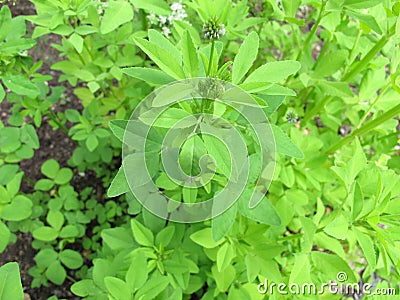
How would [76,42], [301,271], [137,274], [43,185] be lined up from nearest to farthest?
[137,274] < [301,271] < [76,42] < [43,185]

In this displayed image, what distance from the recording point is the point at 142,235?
153cm

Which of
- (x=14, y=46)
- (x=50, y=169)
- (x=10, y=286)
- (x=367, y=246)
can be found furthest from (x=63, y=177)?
(x=367, y=246)

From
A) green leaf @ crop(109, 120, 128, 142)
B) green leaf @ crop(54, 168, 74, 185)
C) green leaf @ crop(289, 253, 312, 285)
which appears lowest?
green leaf @ crop(54, 168, 74, 185)

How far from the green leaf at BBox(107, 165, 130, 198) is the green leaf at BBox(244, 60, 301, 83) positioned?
0.43 meters

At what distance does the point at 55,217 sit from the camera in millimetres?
1976

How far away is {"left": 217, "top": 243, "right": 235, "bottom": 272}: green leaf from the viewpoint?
1443 mm

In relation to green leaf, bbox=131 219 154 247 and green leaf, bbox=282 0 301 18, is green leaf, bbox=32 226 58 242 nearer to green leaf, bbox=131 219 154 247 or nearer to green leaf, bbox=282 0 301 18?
green leaf, bbox=131 219 154 247


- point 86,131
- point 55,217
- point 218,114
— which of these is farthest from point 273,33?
point 55,217

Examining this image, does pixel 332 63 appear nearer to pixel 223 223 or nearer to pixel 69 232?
pixel 223 223

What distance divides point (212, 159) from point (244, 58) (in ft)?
1.01

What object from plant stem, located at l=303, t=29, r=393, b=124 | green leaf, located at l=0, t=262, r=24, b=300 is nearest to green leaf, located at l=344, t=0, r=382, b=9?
plant stem, located at l=303, t=29, r=393, b=124

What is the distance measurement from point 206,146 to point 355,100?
1.18m

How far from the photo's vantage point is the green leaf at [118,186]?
1.06 m

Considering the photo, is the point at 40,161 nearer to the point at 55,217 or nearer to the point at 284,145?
the point at 55,217
